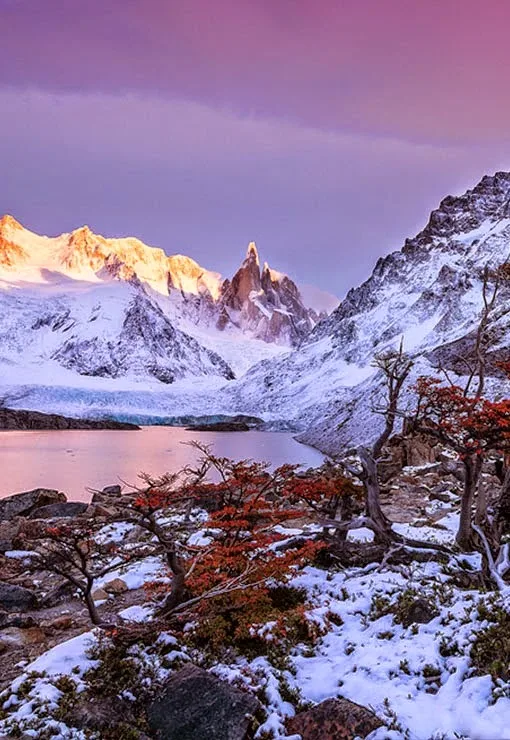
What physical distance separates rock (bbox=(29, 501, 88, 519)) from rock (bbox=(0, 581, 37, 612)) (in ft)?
43.0

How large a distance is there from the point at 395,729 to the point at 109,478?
3948 cm

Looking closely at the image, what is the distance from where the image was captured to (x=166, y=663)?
8.49 m

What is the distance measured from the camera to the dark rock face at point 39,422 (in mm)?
119250

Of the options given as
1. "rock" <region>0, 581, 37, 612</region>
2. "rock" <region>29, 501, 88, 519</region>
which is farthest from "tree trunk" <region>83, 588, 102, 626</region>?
"rock" <region>29, 501, 88, 519</region>

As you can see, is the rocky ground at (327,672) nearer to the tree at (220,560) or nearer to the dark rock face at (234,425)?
the tree at (220,560)

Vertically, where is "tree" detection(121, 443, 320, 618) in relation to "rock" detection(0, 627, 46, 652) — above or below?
above

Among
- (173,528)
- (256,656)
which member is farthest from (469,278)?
(256,656)

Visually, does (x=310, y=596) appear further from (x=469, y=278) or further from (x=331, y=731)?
(x=469, y=278)

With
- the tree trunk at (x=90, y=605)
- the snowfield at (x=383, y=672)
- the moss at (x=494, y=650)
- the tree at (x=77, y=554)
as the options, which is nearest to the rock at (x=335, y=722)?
the snowfield at (x=383, y=672)

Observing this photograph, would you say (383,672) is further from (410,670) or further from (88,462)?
(88,462)

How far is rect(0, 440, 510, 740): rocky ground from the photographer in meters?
6.67

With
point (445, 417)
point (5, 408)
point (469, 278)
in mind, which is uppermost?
point (469, 278)

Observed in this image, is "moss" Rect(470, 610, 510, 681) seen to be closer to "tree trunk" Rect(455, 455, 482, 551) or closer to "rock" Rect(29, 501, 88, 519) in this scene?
"tree trunk" Rect(455, 455, 482, 551)

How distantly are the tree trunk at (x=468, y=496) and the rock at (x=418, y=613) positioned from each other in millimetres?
4172
